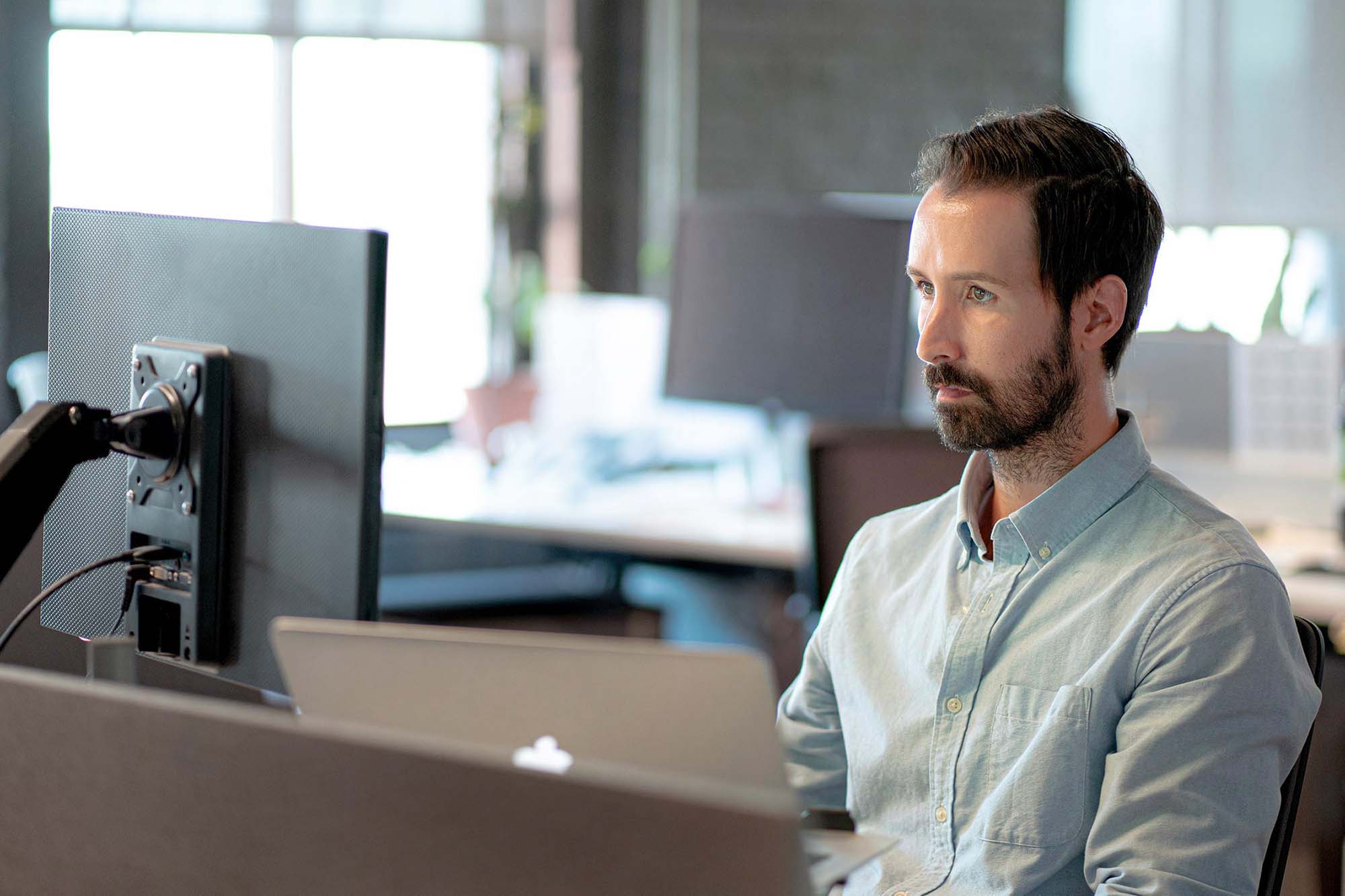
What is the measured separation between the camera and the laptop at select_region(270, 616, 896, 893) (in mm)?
743

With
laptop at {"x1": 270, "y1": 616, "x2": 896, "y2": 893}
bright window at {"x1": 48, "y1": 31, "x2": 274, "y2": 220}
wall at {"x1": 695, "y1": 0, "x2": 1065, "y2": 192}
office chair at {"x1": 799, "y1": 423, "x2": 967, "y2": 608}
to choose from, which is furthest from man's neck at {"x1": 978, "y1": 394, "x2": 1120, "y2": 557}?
wall at {"x1": 695, "y1": 0, "x2": 1065, "y2": 192}

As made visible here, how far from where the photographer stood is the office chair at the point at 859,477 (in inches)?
83.3

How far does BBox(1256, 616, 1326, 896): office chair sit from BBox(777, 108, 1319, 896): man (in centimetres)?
4

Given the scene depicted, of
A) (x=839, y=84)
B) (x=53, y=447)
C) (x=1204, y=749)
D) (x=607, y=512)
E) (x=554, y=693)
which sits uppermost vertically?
(x=839, y=84)

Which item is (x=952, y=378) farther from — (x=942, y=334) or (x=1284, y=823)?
(x=1284, y=823)

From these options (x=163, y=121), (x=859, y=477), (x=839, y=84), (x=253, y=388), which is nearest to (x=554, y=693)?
(x=253, y=388)

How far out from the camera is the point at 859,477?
7.16 feet

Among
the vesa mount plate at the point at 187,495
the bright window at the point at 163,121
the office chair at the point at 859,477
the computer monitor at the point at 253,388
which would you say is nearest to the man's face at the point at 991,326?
the computer monitor at the point at 253,388

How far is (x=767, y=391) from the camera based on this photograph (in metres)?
2.95

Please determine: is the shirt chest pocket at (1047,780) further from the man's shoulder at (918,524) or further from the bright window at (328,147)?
the bright window at (328,147)

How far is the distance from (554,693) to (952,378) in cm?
55

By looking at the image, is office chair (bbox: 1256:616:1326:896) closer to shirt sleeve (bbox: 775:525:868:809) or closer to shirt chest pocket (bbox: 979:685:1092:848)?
shirt chest pocket (bbox: 979:685:1092:848)

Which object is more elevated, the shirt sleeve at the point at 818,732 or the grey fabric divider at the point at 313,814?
the grey fabric divider at the point at 313,814

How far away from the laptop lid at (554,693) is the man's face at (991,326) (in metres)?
0.49
